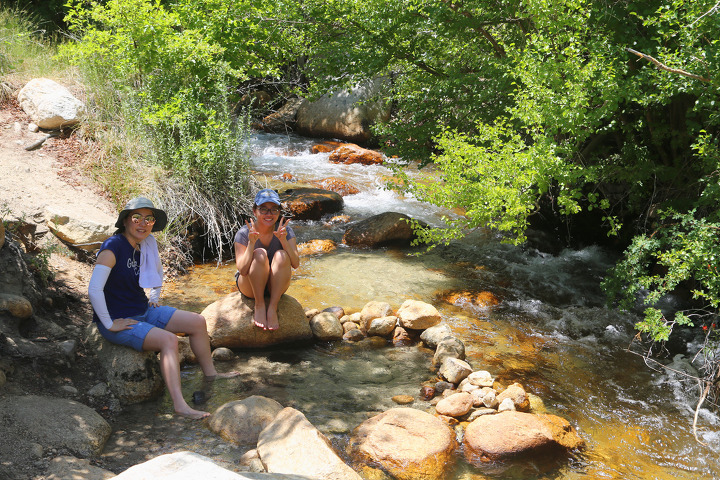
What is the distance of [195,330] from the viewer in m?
4.44

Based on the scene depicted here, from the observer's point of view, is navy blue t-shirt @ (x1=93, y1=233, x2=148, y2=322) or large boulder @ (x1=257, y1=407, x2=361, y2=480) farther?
navy blue t-shirt @ (x1=93, y1=233, x2=148, y2=322)

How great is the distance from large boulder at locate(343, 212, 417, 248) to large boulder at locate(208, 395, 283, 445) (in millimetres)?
4856

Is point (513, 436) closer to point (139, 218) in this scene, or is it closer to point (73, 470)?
point (73, 470)

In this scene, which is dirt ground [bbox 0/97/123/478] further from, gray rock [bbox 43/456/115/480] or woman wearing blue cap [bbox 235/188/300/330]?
woman wearing blue cap [bbox 235/188/300/330]

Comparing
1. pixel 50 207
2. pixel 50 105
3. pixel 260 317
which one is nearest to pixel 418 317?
pixel 260 317

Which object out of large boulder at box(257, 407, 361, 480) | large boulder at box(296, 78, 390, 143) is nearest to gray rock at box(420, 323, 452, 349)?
large boulder at box(257, 407, 361, 480)

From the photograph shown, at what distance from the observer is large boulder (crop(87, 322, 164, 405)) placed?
4.09 m

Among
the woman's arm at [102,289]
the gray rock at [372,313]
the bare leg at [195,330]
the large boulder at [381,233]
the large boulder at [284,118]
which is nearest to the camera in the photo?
the woman's arm at [102,289]

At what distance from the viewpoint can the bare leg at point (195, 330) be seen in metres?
Result: 4.40

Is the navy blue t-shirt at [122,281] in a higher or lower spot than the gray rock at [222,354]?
higher

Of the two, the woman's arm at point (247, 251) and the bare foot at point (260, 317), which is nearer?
the woman's arm at point (247, 251)

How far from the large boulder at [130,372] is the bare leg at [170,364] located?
5.0 inches

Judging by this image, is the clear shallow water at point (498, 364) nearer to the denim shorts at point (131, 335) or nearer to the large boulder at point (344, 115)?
the denim shorts at point (131, 335)

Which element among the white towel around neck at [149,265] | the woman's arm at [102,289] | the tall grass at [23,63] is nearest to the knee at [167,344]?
the woman's arm at [102,289]
